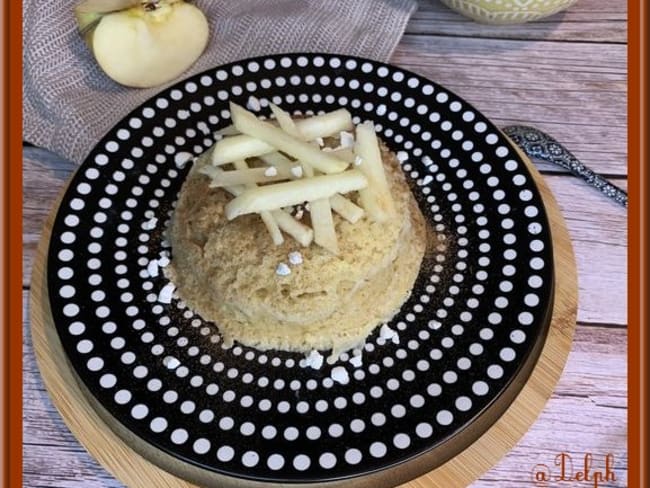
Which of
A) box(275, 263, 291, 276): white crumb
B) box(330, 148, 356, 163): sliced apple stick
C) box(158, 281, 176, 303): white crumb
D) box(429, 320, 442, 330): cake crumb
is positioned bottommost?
box(429, 320, 442, 330): cake crumb

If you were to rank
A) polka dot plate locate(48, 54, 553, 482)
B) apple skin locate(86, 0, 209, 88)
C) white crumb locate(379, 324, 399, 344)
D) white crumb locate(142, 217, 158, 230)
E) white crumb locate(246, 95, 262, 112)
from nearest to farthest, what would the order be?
1. polka dot plate locate(48, 54, 553, 482)
2. white crumb locate(379, 324, 399, 344)
3. white crumb locate(142, 217, 158, 230)
4. white crumb locate(246, 95, 262, 112)
5. apple skin locate(86, 0, 209, 88)

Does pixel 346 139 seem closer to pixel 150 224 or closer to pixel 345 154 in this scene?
pixel 345 154

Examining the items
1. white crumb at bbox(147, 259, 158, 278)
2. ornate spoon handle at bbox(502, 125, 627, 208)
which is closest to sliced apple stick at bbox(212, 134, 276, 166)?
white crumb at bbox(147, 259, 158, 278)

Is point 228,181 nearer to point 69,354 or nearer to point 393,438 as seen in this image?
point 69,354

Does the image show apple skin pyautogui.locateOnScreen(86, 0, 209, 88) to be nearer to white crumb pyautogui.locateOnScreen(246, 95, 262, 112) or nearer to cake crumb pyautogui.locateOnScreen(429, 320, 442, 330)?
white crumb pyautogui.locateOnScreen(246, 95, 262, 112)

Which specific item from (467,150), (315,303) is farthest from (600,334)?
(315,303)

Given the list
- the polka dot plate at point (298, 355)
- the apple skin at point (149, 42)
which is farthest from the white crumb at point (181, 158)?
the apple skin at point (149, 42)
